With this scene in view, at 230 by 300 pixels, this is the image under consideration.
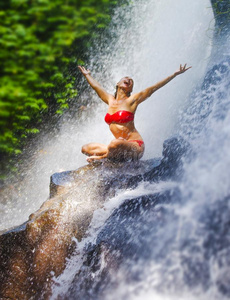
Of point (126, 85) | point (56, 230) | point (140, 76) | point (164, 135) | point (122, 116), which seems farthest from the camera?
point (140, 76)

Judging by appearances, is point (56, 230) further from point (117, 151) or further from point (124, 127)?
point (124, 127)

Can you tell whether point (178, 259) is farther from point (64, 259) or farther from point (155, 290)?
point (64, 259)

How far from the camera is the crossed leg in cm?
379

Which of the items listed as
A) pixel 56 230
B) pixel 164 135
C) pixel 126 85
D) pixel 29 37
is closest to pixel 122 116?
pixel 126 85

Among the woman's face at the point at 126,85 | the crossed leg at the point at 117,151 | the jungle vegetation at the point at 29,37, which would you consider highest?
the jungle vegetation at the point at 29,37

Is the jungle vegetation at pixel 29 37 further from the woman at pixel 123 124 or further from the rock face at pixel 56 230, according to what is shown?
the rock face at pixel 56 230

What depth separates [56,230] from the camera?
3.26m

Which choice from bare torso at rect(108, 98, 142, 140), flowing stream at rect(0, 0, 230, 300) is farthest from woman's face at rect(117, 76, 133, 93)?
flowing stream at rect(0, 0, 230, 300)

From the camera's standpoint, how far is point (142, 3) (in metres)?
7.95

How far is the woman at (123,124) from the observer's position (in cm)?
388

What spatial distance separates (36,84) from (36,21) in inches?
42.1

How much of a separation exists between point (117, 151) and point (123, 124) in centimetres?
49

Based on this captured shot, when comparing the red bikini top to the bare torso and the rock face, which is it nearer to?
the bare torso

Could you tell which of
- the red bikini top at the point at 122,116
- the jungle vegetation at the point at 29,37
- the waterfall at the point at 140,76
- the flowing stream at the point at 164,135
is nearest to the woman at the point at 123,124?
the red bikini top at the point at 122,116
